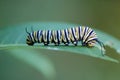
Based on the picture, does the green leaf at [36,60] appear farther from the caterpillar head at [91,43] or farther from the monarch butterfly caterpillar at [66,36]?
the caterpillar head at [91,43]

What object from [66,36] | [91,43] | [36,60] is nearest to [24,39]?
[36,60]

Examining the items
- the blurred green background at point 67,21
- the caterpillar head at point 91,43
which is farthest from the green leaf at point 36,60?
the caterpillar head at point 91,43

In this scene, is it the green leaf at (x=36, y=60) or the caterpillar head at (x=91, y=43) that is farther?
the caterpillar head at (x=91, y=43)

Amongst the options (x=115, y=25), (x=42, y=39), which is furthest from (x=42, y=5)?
(x=115, y=25)

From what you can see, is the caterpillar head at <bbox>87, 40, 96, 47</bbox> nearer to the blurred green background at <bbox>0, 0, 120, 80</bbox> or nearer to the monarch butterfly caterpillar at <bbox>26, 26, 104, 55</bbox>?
the monarch butterfly caterpillar at <bbox>26, 26, 104, 55</bbox>

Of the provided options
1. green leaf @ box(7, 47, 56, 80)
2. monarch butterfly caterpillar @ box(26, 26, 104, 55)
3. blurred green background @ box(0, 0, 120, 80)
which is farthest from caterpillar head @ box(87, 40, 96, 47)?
green leaf @ box(7, 47, 56, 80)

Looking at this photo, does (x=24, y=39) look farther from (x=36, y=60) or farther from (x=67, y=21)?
(x=67, y=21)
